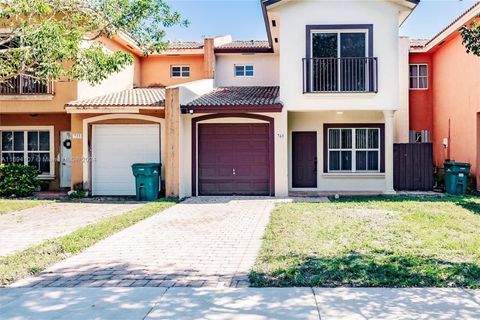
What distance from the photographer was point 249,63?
67.6 feet

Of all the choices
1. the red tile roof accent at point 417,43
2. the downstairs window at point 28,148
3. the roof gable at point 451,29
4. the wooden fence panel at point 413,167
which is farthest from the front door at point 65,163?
the red tile roof accent at point 417,43

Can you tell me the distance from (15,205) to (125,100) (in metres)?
5.17

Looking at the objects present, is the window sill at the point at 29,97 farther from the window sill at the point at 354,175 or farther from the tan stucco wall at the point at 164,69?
the window sill at the point at 354,175

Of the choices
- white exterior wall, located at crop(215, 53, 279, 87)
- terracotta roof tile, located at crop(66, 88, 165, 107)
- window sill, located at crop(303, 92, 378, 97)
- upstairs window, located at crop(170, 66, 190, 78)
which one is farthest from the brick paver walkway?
upstairs window, located at crop(170, 66, 190, 78)

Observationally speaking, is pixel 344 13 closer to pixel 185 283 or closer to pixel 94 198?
pixel 94 198

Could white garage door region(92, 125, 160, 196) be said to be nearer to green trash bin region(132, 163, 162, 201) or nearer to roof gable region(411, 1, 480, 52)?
green trash bin region(132, 163, 162, 201)

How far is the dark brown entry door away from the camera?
17281 mm

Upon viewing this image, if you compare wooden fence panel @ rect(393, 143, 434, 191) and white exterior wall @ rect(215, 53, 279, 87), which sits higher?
white exterior wall @ rect(215, 53, 279, 87)

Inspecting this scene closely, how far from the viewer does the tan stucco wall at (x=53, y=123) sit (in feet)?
57.1

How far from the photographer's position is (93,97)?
16.8m

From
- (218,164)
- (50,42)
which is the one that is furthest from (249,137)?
(50,42)

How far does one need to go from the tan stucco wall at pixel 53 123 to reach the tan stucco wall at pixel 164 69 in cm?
518

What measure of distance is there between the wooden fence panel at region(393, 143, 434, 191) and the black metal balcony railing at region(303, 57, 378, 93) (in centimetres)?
327

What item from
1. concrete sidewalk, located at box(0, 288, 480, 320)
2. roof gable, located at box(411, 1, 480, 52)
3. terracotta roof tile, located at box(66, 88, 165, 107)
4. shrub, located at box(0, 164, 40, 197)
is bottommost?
concrete sidewalk, located at box(0, 288, 480, 320)
